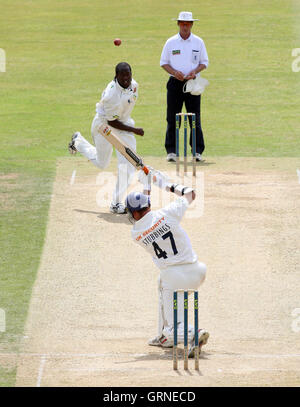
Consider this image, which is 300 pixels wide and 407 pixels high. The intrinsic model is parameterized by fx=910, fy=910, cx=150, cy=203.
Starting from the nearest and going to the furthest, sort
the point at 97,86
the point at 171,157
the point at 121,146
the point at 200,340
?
the point at 200,340, the point at 121,146, the point at 171,157, the point at 97,86

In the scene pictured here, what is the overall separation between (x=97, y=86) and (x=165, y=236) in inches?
518

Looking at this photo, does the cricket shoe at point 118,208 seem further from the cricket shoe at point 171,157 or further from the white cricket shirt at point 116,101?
the cricket shoe at point 171,157

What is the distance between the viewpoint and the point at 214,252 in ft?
36.5

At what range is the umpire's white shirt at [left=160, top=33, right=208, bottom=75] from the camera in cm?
1499

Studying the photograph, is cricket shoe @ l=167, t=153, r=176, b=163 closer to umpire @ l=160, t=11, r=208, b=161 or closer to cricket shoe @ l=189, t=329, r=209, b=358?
umpire @ l=160, t=11, r=208, b=161

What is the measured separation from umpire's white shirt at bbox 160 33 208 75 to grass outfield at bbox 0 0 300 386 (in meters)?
1.68

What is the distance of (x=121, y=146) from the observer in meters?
12.2

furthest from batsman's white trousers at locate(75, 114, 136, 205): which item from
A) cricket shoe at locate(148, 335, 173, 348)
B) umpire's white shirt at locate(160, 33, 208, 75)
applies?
cricket shoe at locate(148, 335, 173, 348)

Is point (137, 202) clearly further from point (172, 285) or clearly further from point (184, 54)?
point (184, 54)

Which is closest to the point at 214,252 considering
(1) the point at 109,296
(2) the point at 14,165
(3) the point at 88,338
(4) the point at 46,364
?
(1) the point at 109,296

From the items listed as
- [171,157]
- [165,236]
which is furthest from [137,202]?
[171,157]

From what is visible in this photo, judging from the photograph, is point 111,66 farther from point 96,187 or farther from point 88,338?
point 88,338

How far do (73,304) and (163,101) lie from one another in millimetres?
10744

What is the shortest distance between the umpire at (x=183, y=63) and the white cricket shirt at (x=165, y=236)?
6.60 meters
